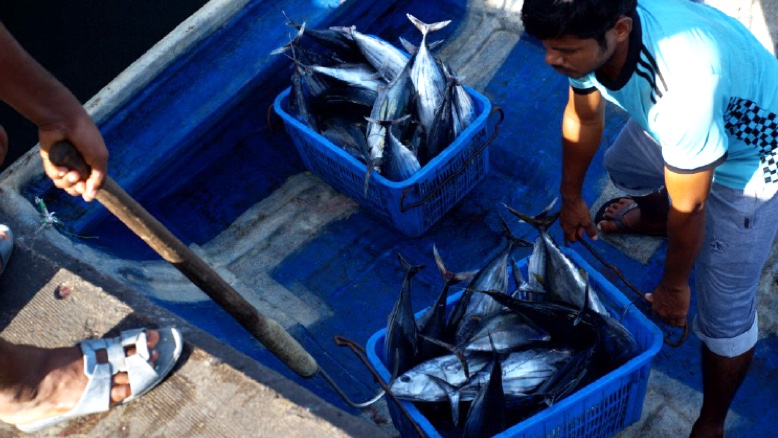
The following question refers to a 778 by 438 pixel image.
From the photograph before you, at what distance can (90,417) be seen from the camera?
2475mm

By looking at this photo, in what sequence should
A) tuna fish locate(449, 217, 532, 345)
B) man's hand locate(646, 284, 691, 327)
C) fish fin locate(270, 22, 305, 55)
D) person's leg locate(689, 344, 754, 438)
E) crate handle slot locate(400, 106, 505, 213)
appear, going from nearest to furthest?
man's hand locate(646, 284, 691, 327), person's leg locate(689, 344, 754, 438), tuna fish locate(449, 217, 532, 345), crate handle slot locate(400, 106, 505, 213), fish fin locate(270, 22, 305, 55)

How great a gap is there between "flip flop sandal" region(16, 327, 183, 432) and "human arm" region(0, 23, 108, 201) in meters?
0.54

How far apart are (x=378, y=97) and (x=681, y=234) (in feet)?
6.23

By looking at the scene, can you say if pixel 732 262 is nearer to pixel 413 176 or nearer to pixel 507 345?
pixel 507 345

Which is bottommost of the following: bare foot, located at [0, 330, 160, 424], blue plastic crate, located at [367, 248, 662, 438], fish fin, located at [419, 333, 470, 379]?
blue plastic crate, located at [367, 248, 662, 438]

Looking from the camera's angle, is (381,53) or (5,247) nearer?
(5,247)

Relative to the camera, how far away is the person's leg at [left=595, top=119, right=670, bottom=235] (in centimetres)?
313

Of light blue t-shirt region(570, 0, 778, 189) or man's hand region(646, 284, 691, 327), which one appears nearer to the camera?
light blue t-shirt region(570, 0, 778, 189)

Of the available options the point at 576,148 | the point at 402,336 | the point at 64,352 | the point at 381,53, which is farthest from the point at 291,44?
the point at 64,352

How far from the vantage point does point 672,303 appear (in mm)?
2766

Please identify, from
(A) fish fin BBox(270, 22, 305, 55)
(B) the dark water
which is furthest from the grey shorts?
(B) the dark water

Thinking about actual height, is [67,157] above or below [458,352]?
above

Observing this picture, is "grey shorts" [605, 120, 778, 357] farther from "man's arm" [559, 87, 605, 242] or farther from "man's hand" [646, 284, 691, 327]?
"man's arm" [559, 87, 605, 242]

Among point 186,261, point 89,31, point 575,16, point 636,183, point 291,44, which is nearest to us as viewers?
point 575,16
